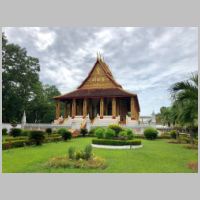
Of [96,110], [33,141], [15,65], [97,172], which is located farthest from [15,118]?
[97,172]

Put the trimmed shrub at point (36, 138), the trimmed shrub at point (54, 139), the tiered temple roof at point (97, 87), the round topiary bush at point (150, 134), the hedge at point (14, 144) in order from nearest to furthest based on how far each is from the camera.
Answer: the hedge at point (14, 144)
the trimmed shrub at point (36, 138)
the trimmed shrub at point (54, 139)
the round topiary bush at point (150, 134)
the tiered temple roof at point (97, 87)

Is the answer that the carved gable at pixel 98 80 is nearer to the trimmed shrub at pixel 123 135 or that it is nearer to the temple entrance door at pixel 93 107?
the temple entrance door at pixel 93 107

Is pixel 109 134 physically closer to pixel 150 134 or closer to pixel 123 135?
pixel 123 135

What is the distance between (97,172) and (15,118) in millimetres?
24739

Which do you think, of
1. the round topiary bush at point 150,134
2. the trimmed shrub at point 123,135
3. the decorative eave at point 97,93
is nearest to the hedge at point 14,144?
the trimmed shrub at point 123,135

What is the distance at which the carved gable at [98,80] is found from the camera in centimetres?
3275

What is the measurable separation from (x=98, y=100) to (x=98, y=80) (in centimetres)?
267

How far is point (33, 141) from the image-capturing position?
630 inches

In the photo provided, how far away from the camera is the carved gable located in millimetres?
32750

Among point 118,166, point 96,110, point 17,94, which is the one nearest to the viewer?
point 118,166

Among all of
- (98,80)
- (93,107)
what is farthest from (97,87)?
(93,107)

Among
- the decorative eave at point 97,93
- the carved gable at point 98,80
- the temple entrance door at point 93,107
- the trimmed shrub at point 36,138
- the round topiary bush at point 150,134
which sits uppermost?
the carved gable at point 98,80

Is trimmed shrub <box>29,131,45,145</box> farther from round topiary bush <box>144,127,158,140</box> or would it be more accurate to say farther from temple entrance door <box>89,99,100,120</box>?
temple entrance door <box>89,99,100,120</box>

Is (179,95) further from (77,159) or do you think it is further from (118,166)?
(77,159)
